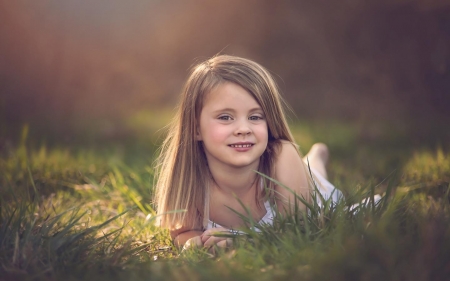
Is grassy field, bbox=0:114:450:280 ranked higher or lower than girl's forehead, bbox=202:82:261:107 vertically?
lower

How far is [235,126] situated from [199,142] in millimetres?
399

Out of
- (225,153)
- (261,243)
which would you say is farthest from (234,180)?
(261,243)

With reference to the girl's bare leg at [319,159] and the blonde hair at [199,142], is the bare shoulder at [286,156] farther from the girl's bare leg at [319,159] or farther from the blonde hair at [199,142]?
the girl's bare leg at [319,159]

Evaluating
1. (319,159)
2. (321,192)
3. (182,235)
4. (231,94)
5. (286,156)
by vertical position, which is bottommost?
(182,235)

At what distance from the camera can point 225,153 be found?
2.71 meters

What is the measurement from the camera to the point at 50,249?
2064 millimetres

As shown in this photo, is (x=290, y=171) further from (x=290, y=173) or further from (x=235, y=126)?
(x=235, y=126)

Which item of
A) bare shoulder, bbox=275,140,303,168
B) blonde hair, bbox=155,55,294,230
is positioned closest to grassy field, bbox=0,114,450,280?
blonde hair, bbox=155,55,294,230

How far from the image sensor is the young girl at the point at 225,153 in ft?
8.77

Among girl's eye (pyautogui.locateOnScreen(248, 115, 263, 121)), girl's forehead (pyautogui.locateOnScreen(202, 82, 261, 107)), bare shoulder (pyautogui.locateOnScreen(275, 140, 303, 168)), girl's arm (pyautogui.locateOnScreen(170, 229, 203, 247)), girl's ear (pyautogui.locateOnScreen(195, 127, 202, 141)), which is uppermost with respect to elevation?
girl's forehead (pyautogui.locateOnScreen(202, 82, 261, 107))

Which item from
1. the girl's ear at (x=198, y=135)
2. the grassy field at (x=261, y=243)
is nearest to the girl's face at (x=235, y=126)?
the girl's ear at (x=198, y=135)

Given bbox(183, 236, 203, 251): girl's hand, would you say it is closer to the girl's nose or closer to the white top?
Result: the white top

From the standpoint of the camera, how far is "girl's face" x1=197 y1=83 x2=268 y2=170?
104 inches

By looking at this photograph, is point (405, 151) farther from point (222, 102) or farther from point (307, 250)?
point (307, 250)
